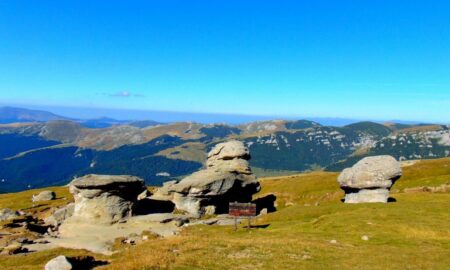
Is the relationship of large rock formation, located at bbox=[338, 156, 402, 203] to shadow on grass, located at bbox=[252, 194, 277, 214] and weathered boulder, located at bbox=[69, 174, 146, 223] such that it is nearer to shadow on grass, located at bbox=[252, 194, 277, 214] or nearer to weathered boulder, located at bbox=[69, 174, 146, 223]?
shadow on grass, located at bbox=[252, 194, 277, 214]

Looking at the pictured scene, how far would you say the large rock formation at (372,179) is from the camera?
235ft

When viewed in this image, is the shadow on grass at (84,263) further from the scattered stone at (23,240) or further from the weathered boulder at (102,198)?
the weathered boulder at (102,198)

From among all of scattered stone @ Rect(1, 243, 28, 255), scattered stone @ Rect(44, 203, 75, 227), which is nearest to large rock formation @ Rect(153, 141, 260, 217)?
scattered stone @ Rect(44, 203, 75, 227)

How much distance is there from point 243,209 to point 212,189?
24.1 metres

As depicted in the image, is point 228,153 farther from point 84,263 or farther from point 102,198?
point 84,263

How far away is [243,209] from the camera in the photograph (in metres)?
54.1

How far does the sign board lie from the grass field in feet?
7.80

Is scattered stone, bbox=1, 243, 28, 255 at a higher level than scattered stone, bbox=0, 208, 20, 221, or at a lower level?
higher

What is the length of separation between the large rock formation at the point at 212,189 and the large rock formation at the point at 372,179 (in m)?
21.4

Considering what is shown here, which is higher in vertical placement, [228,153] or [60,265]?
[228,153]

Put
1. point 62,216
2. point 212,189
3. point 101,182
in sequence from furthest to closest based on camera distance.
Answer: point 62,216, point 212,189, point 101,182

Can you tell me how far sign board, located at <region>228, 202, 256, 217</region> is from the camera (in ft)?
177

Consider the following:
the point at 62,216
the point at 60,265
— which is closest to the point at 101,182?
the point at 62,216

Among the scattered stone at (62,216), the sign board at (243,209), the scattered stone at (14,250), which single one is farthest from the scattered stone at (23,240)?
the sign board at (243,209)
